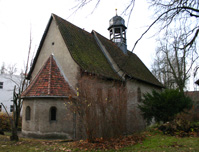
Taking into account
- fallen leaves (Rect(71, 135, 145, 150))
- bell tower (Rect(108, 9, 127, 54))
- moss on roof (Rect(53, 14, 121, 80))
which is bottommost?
fallen leaves (Rect(71, 135, 145, 150))

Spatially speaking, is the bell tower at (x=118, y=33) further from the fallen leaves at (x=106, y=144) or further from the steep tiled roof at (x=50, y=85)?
the fallen leaves at (x=106, y=144)

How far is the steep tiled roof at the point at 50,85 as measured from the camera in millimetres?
10953

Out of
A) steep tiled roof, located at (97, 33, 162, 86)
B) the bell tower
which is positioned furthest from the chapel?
the bell tower

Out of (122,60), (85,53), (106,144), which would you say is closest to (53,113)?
(106,144)

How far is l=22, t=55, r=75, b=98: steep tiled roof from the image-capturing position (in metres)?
11.0

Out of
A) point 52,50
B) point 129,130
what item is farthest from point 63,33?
point 129,130

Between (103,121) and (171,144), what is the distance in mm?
3161

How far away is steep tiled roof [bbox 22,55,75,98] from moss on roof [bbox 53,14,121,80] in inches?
70.7

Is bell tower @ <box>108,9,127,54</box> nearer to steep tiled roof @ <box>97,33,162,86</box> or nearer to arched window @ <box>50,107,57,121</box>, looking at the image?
steep tiled roof @ <box>97,33,162,86</box>

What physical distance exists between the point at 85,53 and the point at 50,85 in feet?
13.8

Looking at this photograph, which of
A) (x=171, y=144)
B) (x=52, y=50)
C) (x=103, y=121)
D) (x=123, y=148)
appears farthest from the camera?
(x=52, y=50)

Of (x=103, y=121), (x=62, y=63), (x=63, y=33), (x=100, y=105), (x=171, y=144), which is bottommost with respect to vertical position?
(x=171, y=144)

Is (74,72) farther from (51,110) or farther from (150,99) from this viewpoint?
(150,99)

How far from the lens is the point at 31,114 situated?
11.1m
